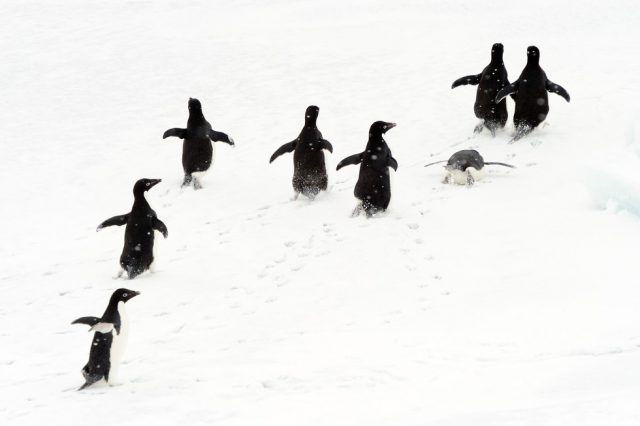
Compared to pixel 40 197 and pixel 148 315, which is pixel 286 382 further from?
pixel 40 197

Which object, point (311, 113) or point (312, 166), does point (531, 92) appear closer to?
point (311, 113)

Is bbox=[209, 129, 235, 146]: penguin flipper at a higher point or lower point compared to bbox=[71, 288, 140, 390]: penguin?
higher

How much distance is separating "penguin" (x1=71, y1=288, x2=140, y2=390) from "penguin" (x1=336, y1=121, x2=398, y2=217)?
3.71 metres

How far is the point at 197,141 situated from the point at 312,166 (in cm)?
204

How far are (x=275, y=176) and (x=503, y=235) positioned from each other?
4358 millimetres

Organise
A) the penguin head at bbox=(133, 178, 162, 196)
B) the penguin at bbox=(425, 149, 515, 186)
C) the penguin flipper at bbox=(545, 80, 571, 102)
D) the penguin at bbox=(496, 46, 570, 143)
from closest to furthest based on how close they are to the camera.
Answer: the penguin head at bbox=(133, 178, 162, 196), the penguin at bbox=(425, 149, 515, 186), the penguin flipper at bbox=(545, 80, 571, 102), the penguin at bbox=(496, 46, 570, 143)

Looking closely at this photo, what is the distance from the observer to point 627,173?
368 inches

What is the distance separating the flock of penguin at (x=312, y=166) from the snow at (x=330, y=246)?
212 mm

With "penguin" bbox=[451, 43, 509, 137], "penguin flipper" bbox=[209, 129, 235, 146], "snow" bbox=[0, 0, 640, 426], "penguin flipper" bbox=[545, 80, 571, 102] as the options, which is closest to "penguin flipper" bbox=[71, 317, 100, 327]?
"snow" bbox=[0, 0, 640, 426]

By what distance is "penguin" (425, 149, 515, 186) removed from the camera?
10188mm

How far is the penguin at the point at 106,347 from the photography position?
645 cm

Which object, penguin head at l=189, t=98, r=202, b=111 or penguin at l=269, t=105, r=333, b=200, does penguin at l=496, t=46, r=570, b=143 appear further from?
penguin head at l=189, t=98, r=202, b=111

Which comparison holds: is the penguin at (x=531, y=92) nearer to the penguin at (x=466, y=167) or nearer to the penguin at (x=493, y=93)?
the penguin at (x=493, y=93)

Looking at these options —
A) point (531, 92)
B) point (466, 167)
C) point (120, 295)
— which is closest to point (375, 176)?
point (466, 167)
